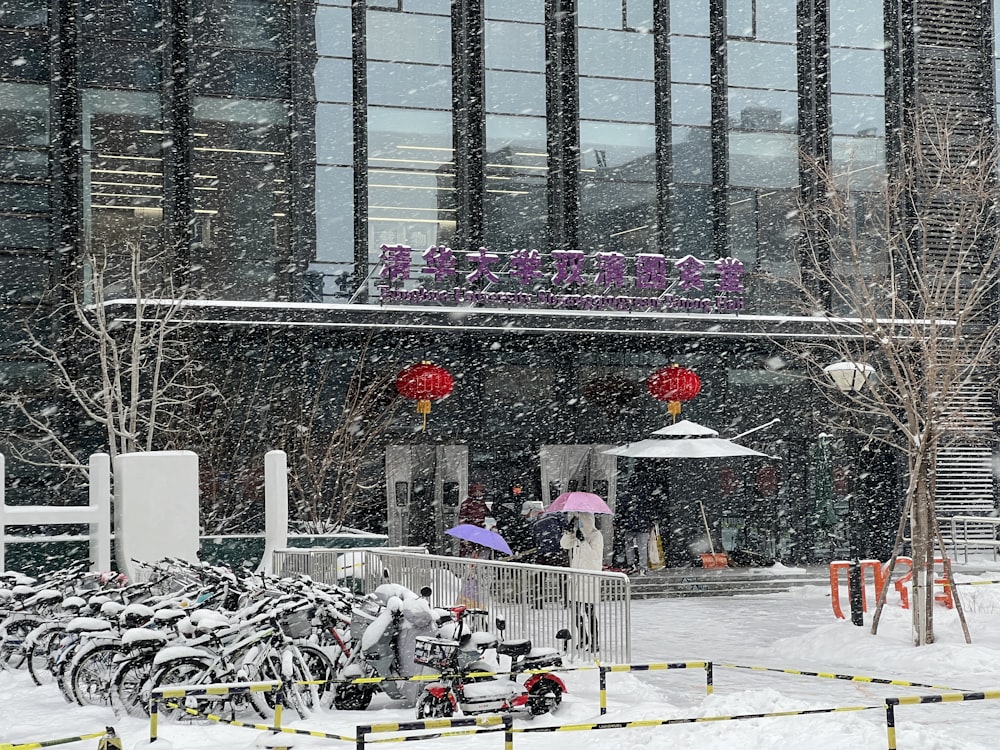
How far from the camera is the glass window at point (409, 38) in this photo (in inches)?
1046

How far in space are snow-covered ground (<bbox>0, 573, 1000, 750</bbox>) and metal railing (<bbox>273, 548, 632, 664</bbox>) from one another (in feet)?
1.44

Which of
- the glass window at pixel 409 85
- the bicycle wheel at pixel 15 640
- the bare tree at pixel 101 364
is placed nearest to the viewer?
the bicycle wheel at pixel 15 640

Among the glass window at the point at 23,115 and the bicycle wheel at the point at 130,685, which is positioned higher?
the glass window at the point at 23,115

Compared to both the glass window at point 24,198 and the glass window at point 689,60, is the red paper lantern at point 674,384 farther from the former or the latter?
the glass window at point 24,198

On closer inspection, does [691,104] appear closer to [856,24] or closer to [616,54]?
[616,54]

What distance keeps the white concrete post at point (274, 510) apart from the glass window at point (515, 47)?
1089cm

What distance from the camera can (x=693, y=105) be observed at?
2847 cm

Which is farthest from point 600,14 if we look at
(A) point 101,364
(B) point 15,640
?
(B) point 15,640

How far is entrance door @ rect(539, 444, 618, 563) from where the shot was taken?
2659cm

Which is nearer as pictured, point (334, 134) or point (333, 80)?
point (334, 134)

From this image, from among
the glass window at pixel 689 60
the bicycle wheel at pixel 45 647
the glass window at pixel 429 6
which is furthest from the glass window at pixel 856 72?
the bicycle wheel at pixel 45 647

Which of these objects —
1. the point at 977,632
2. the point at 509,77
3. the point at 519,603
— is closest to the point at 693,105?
the point at 509,77

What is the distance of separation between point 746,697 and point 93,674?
573 cm

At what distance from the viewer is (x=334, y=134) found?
2589cm
